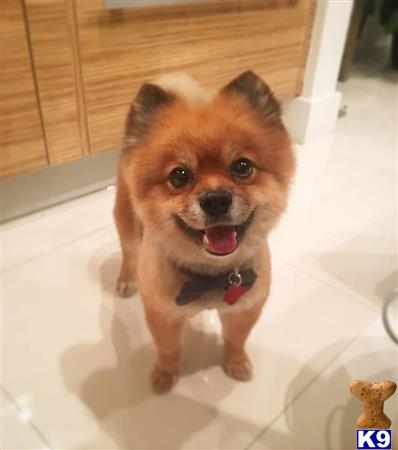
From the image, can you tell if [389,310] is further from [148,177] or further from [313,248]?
[148,177]

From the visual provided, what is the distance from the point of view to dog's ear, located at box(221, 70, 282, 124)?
79 cm

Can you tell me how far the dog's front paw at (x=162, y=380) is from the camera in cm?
100

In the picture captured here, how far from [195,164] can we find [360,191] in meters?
1.34

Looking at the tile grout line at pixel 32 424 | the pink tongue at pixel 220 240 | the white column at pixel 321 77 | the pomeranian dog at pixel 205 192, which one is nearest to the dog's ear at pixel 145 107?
the pomeranian dog at pixel 205 192

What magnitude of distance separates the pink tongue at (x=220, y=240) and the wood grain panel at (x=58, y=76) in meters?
0.90

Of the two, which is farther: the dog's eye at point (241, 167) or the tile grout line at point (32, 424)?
the tile grout line at point (32, 424)

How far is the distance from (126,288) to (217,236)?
1.96ft

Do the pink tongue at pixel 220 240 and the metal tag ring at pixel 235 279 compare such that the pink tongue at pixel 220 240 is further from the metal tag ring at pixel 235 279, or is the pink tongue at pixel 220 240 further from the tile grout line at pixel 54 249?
the tile grout line at pixel 54 249

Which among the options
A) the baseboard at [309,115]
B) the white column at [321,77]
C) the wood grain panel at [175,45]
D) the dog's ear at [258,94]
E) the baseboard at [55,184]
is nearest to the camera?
the dog's ear at [258,94]

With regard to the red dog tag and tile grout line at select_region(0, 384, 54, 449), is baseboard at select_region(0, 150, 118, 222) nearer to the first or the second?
tile grout line at select_region(0, 384, 54, 449)

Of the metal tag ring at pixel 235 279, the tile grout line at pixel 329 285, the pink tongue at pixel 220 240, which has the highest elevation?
the pink tongue at pixel 220 240

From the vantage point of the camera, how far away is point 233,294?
844 millimetres

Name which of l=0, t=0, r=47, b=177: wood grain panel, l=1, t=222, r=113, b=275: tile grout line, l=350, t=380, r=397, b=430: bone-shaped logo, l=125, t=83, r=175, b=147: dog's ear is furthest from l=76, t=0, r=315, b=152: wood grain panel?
l=350, t=380, r=397, b=430: bone-shaped logo

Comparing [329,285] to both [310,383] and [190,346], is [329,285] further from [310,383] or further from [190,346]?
[190,346]
